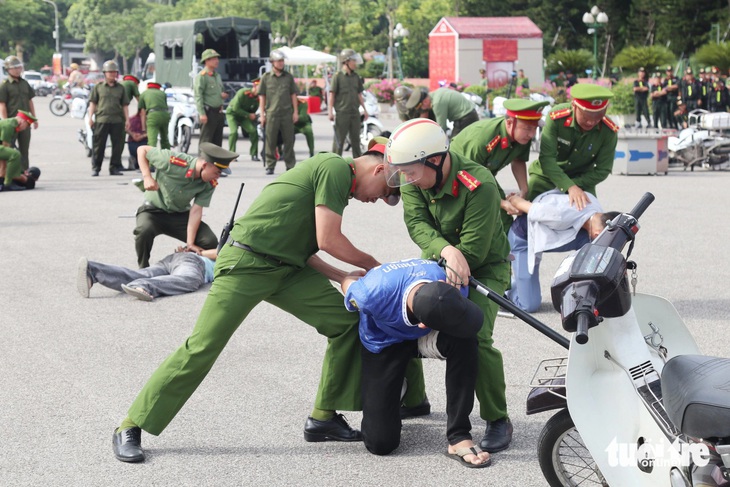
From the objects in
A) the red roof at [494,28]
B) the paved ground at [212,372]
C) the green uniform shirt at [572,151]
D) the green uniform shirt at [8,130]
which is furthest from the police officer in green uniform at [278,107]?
the red roof at [494,28]

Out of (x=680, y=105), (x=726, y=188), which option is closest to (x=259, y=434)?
(x=726, y=188)

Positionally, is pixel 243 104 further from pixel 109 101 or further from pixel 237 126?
pixel 109 101

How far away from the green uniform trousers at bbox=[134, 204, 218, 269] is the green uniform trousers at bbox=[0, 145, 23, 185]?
7.06 meters

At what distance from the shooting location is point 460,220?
5430 millimetres

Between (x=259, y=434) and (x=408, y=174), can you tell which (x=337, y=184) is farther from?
(x=259, y=434)

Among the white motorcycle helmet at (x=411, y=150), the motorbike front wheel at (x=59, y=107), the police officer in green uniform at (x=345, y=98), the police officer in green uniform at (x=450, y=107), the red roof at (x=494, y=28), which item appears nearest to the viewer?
the white motorcycle helmet at (x=411, y=150)

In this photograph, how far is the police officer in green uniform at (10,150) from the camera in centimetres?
1600

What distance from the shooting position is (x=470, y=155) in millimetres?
7637

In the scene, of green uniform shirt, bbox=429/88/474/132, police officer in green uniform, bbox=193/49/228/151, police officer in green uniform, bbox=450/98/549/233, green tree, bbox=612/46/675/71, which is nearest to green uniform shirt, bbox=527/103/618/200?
police officer in green uniform, bbox=450/98/549/233

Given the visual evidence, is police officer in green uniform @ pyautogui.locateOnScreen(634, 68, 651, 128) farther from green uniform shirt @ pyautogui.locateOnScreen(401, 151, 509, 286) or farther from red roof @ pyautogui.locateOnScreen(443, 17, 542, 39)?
green uniform shirt @ pyautogui.locateOnScreen(401, 151, 509, 286)

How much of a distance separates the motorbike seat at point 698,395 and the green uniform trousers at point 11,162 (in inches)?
540

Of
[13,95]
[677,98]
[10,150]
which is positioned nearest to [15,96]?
[13,95]

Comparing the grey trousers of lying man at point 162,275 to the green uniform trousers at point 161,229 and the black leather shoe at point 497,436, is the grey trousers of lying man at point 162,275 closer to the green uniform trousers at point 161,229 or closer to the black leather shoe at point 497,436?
the green uniform trousers at point 161,229

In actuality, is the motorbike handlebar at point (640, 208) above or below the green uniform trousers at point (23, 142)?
above
